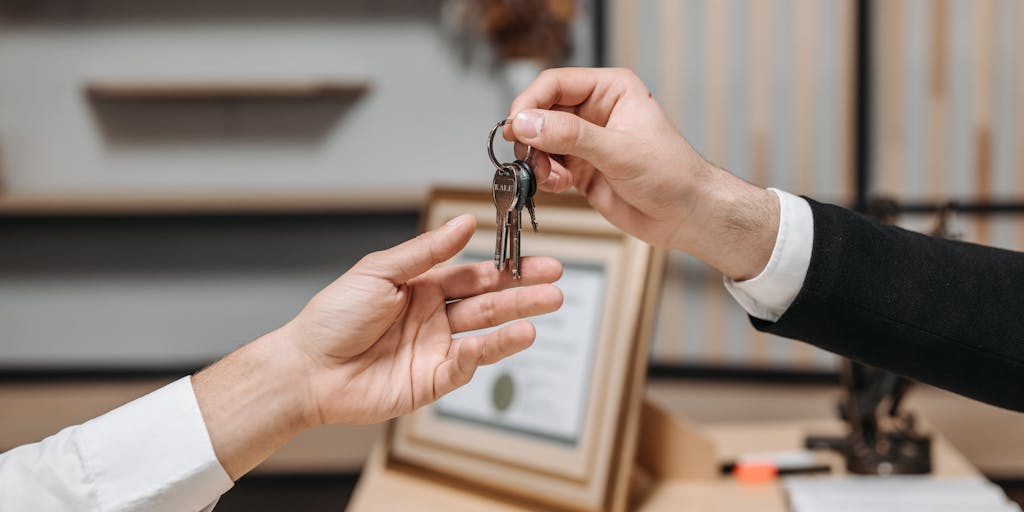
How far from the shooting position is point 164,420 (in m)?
0.92

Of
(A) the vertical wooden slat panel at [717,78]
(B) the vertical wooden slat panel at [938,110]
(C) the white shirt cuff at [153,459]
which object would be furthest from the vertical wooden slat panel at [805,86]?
(C) the white shirt cuff at [153,459]

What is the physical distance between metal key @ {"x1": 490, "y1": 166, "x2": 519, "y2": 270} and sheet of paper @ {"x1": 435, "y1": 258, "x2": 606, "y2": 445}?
0.40 metres

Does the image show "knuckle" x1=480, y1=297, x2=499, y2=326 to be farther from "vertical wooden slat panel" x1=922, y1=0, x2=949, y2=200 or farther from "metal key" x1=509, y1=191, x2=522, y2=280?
"vertical wooden slat panel" x1=922, y1=0, x2=949, y2=200

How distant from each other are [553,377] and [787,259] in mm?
469

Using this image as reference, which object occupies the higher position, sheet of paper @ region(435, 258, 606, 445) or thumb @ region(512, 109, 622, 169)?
thumb @ region(512, 109, 622, 169)

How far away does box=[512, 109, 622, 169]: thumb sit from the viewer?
0.87m

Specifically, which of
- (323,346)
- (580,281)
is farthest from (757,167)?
(323,346)

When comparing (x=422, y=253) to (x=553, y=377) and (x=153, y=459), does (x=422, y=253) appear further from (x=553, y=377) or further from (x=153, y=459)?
(x=553, y=377)

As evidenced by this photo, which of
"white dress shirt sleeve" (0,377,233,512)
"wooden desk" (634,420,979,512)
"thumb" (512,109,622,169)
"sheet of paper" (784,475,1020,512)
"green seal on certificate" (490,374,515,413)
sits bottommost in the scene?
"wooden desk" (634,420,979,512)

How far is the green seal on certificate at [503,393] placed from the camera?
1.36 meters

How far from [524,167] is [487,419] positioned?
1.93 ft

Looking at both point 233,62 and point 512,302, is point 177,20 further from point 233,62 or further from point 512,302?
point 512,302

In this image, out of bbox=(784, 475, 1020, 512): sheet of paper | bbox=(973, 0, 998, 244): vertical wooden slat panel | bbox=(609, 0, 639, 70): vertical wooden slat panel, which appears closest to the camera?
bbox=(784, 475, 1020, 512): sheet of paper

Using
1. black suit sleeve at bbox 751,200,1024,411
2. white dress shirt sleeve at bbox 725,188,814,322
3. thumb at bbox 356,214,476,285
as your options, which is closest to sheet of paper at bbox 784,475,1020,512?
black suit sleeve at bbox 751,200,1024,411
